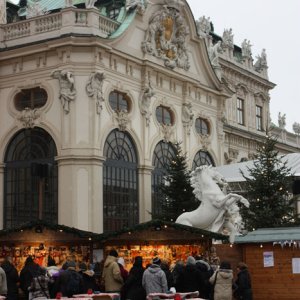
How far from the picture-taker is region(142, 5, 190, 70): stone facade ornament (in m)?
36.5

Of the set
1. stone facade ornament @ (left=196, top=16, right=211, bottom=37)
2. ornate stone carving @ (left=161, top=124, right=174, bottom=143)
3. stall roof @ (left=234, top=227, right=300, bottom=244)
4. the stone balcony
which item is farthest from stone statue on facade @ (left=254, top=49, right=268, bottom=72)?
stall roof @ (left=234, top=227, right=300, bottom=244)

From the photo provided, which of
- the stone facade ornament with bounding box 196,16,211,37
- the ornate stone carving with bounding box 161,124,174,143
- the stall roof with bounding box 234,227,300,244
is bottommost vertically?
the stall roof with bounding box 234,227,300,244

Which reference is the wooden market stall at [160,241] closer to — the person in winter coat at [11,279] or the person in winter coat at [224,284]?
the person in winter coat at [11,279]

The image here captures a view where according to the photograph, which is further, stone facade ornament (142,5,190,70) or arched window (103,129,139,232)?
stone facade ornament (142,5,190,70)

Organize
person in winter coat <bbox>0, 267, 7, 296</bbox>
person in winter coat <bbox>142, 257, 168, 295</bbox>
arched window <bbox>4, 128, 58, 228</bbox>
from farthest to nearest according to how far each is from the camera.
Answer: arched window <bbox>4, 128, 58, 228</bbox> < person in winter coat <bbox>0, 267, 7, 296</bbox> < person in winter coat <bbox>142, 257, 168, 295</bbox>

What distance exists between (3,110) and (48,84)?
2.83 m

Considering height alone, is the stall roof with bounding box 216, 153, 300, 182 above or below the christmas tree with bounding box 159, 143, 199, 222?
above

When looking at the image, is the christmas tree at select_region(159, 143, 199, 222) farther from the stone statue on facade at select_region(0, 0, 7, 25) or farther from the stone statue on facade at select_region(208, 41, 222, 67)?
the stone statue on facade at select_region(0, 0, 7, 25)

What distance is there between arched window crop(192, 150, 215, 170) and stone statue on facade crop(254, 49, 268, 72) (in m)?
13.2

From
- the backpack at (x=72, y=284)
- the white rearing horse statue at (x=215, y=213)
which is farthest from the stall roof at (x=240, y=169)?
the backpack at (x=72, y=284)

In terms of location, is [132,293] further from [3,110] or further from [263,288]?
[3,110]

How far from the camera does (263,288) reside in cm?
1994

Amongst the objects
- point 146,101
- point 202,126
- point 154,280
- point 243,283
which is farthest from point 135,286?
point 202,126

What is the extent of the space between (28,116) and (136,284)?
18.8 meters
